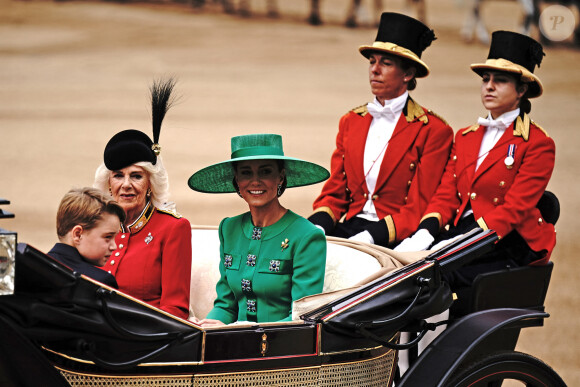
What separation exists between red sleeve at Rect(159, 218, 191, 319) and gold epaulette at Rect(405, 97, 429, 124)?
3.33 ft

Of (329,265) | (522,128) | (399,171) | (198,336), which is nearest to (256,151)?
(329,265)

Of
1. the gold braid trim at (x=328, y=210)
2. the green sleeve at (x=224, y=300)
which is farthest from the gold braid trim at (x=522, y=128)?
the green sleeve at (x=224, y=300)

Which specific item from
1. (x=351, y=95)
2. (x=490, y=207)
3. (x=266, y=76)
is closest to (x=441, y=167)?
(x=490, y=207)

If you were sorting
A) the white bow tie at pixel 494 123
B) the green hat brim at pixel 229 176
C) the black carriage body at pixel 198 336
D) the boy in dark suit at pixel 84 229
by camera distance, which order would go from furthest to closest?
the white bow tie at pixel 494 123
the green hat brim at pixel 229 176
the boy in dark suit at pixel 84 229
the black carriage body at pixel 198 336

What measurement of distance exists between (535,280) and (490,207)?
0.27 meters

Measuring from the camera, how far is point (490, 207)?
10.9 ft

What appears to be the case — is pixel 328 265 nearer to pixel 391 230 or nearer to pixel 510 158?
pixel 391 230

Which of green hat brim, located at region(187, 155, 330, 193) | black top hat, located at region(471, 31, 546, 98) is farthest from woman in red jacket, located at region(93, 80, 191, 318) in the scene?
black top hat, located at region(471, 31, 546, 98)

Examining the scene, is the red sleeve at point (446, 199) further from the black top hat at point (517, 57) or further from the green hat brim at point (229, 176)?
the green hat brim at point (229, 176)

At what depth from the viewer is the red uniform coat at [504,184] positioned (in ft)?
10.6

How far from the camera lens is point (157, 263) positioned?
9.33 ft

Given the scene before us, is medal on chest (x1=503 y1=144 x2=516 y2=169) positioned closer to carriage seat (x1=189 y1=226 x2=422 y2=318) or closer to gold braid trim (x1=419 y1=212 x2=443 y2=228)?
gold braid trim (x1=419 y1=212 x2=443 y2=228)

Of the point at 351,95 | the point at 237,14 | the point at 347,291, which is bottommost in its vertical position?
the point at 347,291

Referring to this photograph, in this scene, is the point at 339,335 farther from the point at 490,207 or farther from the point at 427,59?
the point at 427,59
